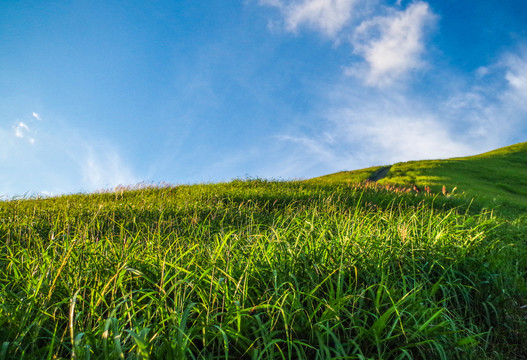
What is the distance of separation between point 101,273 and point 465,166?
102 feet

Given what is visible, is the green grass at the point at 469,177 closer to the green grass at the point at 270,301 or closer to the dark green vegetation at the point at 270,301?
the dark green vegetation at the point at 270,301

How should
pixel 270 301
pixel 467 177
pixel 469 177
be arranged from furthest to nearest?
pixel 469 177 → pixel 467 177 → pixel 270 301

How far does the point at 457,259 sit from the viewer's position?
13.3ft

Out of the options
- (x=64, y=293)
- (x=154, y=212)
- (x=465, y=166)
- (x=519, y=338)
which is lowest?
(x=519, y=338)

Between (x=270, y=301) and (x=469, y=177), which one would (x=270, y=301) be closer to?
(x=270, y=301)

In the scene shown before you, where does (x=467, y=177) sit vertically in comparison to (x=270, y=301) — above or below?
above

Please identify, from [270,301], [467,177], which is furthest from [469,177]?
[270,301]

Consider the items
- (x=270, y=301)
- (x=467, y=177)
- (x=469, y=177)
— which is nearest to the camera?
(x=270, y=301)

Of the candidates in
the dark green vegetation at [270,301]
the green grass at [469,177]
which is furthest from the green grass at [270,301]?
the green grass at [469,177]

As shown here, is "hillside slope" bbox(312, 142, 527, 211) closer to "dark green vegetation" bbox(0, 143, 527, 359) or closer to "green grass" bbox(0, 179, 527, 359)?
"dark green vegetation" bbox(0, 143, 527, 359)

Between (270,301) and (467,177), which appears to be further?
(467,177)

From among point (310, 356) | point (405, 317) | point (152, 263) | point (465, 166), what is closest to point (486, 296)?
point (405, 317)

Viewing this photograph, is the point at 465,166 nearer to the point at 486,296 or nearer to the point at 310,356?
the point at 486,296

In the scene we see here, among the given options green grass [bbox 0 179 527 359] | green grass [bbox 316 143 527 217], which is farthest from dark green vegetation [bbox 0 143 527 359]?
green grass [bbox 316 143 527 217]
